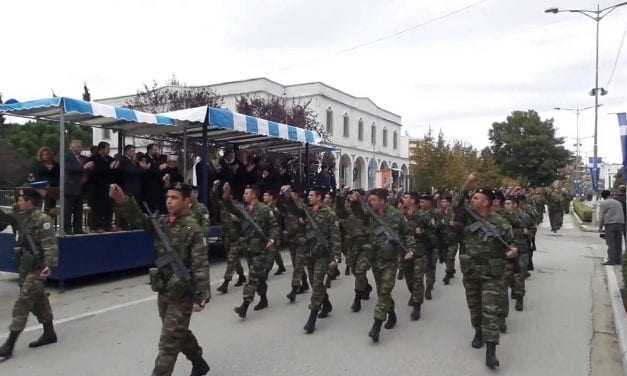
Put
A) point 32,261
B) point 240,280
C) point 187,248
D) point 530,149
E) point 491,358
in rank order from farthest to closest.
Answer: point 530,149 → point 240,280 → point 32,261 → point 491,358 → point 187,248

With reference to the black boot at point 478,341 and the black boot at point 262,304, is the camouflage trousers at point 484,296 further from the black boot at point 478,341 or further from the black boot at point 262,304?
the black boot at point 262,304

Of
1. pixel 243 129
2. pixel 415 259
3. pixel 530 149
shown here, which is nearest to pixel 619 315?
pixel 415 259

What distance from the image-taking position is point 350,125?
4475 centimetres

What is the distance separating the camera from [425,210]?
27.2 feet

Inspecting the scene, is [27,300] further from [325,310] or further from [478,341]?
[478,341]

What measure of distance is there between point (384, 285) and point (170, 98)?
82.1 feet

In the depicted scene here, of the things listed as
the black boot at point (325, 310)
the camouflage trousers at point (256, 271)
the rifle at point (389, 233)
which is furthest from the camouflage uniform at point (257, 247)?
the rifle at point (389, 233)

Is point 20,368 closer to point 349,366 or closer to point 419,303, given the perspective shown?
point 349,366

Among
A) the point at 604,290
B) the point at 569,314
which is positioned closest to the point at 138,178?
the point at 569,314

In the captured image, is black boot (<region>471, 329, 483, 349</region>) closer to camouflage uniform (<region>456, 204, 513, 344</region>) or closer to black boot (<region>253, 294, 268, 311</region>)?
camouflage uniform (<region>456, 204, 513, 344</region>)

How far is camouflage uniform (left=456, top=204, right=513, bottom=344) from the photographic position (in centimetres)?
498

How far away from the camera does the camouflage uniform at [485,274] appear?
16.3ft

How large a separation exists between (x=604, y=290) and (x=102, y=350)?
26.7ft

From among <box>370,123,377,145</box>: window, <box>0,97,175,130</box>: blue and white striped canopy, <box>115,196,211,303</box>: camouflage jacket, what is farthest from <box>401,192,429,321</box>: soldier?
<box>370,123,377,145</box>: window
